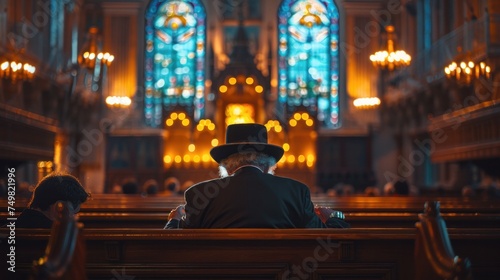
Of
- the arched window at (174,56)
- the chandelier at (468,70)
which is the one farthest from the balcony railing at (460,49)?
the arched window at (174,56)

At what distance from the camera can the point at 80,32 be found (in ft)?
82.0

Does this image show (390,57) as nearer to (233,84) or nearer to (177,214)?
(233,84)

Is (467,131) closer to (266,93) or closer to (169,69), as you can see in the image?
(266,93)

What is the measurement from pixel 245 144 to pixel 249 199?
54 centimetres

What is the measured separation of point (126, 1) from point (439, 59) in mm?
11015

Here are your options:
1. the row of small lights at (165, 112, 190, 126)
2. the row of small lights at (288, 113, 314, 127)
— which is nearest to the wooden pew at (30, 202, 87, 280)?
the row of small lights at (165, 112, 190, 126)

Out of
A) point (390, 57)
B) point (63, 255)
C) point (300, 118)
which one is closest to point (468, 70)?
point (390, 57)

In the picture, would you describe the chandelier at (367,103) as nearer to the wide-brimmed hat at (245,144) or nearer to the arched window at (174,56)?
the arched window at (174,56)

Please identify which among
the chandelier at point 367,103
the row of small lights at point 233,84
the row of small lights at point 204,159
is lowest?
the row of small lights at point 204,159

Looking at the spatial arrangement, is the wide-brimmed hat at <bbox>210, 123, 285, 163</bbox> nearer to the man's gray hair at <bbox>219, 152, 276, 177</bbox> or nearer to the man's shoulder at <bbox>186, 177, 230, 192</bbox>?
the man's gray hair at <bbox>219, 152, 276, 177</bbox>

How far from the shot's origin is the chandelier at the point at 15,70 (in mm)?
14469

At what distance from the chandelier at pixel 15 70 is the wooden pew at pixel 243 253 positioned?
10862mm

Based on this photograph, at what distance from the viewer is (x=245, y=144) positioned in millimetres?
5109

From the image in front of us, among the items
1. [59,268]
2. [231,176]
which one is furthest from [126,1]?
[59,268]
